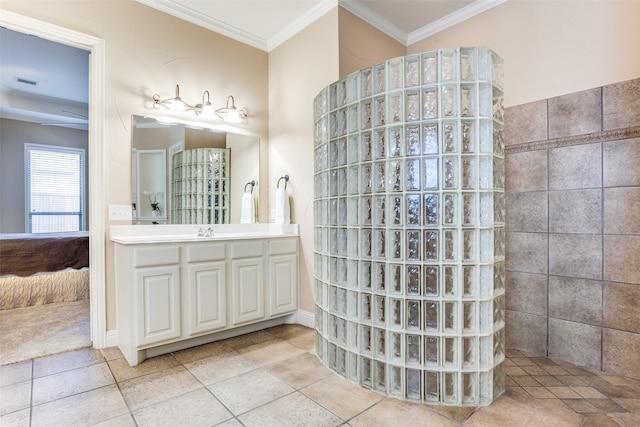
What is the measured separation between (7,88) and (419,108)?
233 inches

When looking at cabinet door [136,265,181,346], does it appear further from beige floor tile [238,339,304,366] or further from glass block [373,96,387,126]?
glass block [373,96,387,126]

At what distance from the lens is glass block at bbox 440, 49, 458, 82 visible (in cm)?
170

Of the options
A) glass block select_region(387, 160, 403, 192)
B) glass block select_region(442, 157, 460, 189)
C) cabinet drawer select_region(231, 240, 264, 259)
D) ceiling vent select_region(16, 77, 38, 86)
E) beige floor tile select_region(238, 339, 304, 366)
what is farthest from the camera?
ceiling vent select_region(16, 77, 38, 86)

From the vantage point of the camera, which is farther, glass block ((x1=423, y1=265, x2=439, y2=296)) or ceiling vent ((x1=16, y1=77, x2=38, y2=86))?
ceiling vent ((x1=16, y1=77, x2=38, y2=86))

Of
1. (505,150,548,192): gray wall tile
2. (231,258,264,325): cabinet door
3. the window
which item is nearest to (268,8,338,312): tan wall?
(231,258,264,325): cabinet door

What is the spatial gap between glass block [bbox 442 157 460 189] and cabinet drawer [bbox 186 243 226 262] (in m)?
1.73

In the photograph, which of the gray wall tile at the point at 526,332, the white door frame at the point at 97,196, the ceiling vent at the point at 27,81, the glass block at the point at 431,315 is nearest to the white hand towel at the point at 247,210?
the white door frame at the point at 97,196

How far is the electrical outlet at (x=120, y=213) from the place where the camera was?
2.55 m

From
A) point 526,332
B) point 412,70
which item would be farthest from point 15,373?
point 526,332

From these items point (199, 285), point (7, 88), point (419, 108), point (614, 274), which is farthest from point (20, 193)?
point (614, 274)

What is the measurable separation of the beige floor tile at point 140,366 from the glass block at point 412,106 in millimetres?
2172

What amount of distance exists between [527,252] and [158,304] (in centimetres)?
267

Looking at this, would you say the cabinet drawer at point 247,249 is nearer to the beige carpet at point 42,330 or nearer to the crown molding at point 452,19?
the beige carpet at point 42,330

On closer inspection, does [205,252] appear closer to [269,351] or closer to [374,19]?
[269,351]
